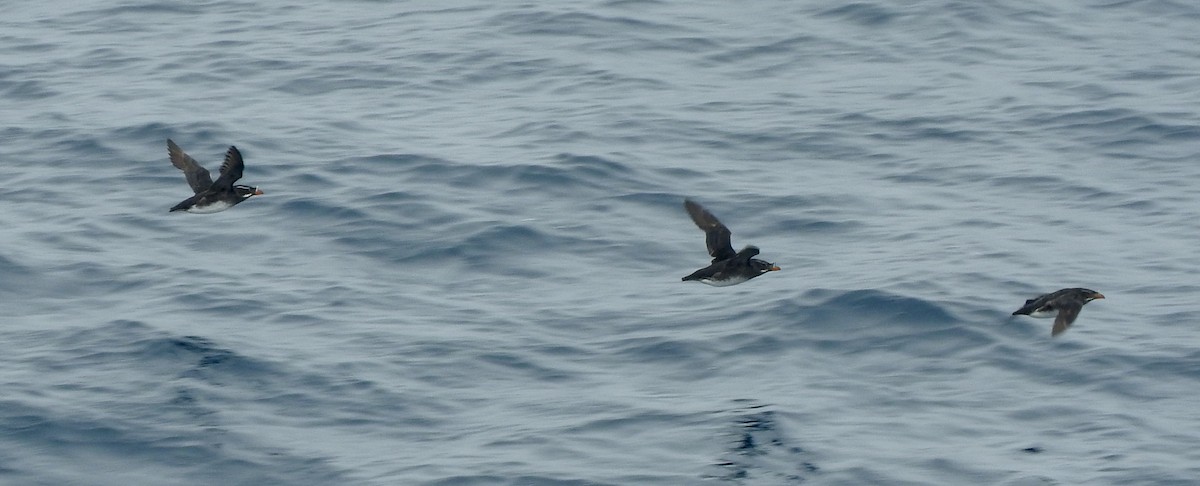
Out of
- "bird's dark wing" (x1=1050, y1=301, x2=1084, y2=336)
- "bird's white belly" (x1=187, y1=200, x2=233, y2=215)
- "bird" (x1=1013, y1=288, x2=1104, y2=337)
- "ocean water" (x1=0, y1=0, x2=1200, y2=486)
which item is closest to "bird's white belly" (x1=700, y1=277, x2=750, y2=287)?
"ocean water" (x1=0, y1=0, x2=1200, y2=486)

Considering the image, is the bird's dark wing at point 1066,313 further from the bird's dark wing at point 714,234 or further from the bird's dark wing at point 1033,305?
the bird's dark wing at point 714,234

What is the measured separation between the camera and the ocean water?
1683 cm

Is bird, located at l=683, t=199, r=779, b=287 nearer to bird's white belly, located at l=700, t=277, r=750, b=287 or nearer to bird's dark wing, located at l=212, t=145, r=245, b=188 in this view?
bird's white belly, located at l=700, t=277, r=750, b=287

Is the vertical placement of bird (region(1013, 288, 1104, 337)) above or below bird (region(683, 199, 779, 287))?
below

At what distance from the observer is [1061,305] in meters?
17.4

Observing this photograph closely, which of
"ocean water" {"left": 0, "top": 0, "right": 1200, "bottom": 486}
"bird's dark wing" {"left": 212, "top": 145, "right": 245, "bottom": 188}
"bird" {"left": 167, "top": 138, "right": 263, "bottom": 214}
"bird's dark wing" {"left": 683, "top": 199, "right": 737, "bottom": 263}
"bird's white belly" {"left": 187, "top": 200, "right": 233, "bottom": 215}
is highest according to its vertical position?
"bird's dark wing" {"left": 212, "top": 145, "right": 245, "bottom": 188}

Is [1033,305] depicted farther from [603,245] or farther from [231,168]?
[231,168]

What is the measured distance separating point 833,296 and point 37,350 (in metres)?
8.67

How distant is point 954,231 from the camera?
885 inches

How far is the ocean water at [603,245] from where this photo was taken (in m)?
16.8

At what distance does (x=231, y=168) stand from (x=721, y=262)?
18.2ft

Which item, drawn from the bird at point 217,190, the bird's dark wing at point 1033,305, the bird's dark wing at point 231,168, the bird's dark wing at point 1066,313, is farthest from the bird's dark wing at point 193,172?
the bird's dark wing at point 1066,313

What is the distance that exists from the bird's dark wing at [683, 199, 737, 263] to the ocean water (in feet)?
3.24

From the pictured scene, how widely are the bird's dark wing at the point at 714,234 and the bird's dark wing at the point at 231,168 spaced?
197 inches
